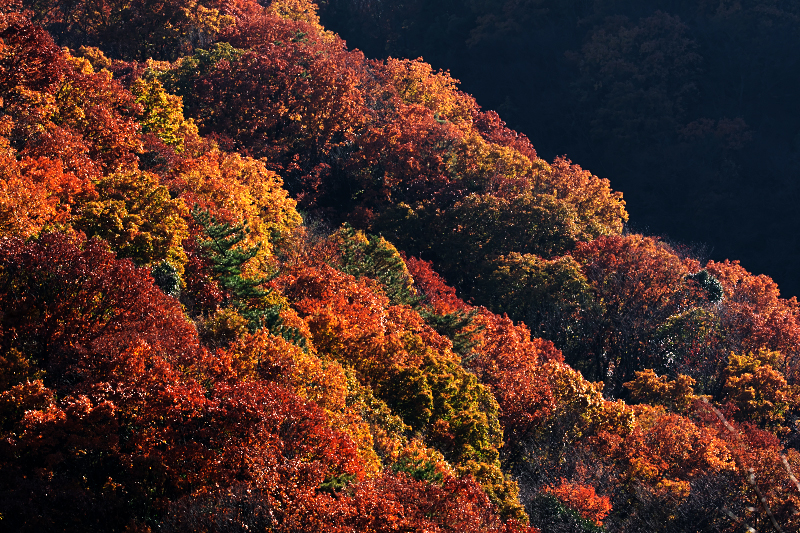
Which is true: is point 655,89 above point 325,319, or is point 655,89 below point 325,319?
above

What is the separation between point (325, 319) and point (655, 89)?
337ft

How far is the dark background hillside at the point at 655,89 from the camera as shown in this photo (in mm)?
112125

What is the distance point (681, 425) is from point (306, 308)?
874 inches

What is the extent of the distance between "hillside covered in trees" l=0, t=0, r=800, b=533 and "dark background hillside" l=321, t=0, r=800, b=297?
35772 mm

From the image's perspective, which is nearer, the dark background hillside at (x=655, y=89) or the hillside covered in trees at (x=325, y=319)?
the hillside covered in trees at (x=325, y=319)

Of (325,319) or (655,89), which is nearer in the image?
(325,319)

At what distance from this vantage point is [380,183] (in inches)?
2916

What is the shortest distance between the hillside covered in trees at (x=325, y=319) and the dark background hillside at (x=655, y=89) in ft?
117

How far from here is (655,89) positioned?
405 feet

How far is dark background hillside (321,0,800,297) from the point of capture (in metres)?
112

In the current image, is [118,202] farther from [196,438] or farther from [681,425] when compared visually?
[681,425]

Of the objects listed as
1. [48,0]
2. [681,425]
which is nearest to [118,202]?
[681,425]

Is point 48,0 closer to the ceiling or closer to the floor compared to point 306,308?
closer to the ceiling

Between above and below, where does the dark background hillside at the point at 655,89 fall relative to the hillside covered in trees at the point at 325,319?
above
